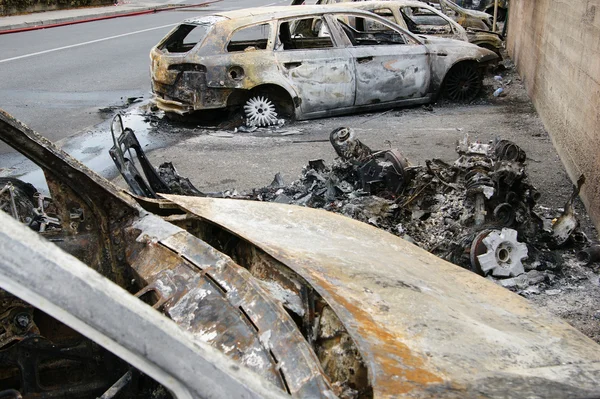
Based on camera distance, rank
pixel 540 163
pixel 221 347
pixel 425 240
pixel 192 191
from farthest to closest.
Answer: pixel 540 163, pixel 192 191, pixel 425 240, pixel 221 347

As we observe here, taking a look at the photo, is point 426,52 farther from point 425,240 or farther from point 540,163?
point 425,240

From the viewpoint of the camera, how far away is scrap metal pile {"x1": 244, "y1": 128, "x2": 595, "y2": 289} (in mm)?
5039

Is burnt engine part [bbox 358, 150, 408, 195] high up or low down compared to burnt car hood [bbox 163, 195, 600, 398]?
down

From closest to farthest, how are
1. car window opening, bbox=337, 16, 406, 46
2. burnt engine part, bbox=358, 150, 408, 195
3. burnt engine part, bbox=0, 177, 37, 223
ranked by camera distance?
burnt engine part, bbox=0, 177, 37, 223, burnt engine part, bbox=358, 150, 408, 195, car window opening, bbox=337, 16, 406, 46

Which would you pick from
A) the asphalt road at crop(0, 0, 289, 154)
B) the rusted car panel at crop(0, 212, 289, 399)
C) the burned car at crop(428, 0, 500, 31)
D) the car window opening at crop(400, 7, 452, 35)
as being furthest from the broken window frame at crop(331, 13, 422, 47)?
the rusted car panel at crop(0, 212, 289, 399)

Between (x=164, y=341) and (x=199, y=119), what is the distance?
8.68 meters

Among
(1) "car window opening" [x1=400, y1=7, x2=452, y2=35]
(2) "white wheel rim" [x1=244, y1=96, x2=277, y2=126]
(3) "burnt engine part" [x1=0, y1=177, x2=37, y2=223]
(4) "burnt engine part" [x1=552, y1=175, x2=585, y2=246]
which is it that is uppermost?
(1) "car window opening" [x1=400, y1=7, x2=452, y2=35]

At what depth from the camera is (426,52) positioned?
34.2 ft

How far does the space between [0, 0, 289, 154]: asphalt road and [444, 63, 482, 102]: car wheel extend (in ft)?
18.0

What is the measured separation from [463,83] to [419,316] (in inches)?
367

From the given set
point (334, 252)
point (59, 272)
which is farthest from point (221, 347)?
point (334, 252)

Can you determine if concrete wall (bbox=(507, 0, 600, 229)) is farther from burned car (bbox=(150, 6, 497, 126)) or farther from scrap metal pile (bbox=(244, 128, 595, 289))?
burned car (bbox=(150, 6, 497, 126))

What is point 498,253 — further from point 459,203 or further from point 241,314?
point 241,314

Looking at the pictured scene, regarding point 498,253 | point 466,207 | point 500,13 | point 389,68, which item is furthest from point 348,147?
point 500,13
